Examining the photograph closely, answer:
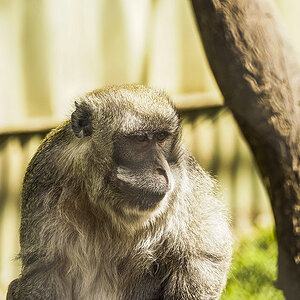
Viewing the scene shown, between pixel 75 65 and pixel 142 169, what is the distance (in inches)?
166

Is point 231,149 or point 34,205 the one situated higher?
point 34,205

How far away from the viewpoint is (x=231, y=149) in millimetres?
10258

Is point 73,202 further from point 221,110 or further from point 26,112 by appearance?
point 221,110

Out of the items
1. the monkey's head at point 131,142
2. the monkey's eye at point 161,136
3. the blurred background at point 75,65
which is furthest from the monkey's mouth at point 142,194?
the blurred background at point 75,65

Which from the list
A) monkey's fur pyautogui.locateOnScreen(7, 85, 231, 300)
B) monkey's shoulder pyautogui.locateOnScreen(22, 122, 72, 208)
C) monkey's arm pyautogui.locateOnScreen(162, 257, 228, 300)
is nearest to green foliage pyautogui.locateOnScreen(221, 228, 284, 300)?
monkey's arm pyautogui.locateOnScreen(162, 257, 228, 300)

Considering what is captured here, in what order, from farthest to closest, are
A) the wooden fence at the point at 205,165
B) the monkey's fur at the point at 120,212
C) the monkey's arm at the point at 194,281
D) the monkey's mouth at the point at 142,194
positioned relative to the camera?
the wooden fence at the point at 205,165 → the monkey's arm at the point at 194,281 → the monkey's fur at the point at 120,212 → the monkey's mouth at the point at 142,194

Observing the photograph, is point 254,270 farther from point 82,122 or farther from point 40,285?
point 82,122

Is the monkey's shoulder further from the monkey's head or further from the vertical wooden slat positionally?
the vertical wooden slat

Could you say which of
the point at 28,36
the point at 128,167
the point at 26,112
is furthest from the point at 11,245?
the point at 128,167

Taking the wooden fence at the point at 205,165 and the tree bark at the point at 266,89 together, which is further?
the wooden fence at the point at 205,165

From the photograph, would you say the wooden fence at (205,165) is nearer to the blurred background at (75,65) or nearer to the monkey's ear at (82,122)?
the blurred background at (75,65)

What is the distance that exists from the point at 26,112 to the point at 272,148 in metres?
4.15

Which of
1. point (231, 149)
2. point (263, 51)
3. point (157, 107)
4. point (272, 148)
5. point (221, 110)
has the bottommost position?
point (231, 149)

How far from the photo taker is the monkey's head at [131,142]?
500 centimetres
